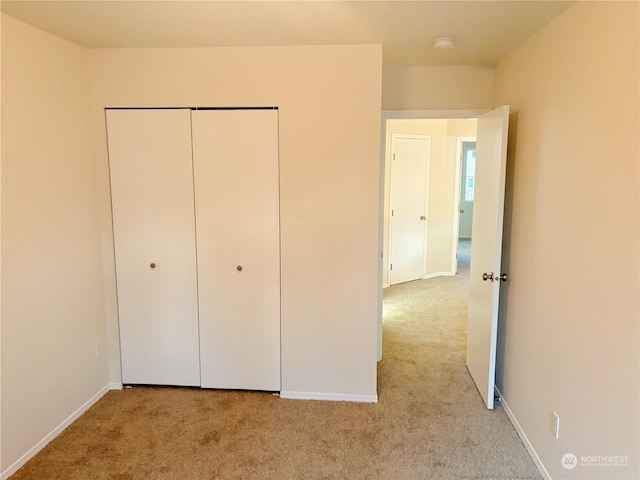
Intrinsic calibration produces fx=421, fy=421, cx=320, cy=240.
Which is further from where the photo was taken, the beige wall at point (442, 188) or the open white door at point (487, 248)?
the beige wall at point (442, 188)

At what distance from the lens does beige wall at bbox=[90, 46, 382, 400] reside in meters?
2.66

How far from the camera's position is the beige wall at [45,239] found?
7.06 ft

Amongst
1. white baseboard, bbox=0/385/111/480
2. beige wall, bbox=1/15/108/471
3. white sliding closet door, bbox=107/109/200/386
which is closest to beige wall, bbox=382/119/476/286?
white sliding closet door, bbox=107/109/200/386

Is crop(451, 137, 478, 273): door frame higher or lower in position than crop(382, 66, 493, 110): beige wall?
lower

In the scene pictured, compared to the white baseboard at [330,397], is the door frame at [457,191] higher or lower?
higher

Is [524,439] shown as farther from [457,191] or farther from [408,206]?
[457,191]

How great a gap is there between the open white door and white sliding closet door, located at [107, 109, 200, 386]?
1.97m

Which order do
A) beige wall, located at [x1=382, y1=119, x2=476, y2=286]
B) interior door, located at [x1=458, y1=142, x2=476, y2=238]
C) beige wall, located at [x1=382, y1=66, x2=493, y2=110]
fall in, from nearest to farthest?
beige wall, located at [x1=382, y1=66, x2=493, y2=110] < beige wall, located at [x1=382, y1=119, x2=476, y2=286] < interior door, located at [x1=458, y1=142, x2=476, y2=238]

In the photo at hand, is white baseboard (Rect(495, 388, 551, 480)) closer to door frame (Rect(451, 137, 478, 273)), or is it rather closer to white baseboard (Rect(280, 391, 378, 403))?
white baseboard (Rect(280, 391, 378, 403))

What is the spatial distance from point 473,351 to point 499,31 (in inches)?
85.4

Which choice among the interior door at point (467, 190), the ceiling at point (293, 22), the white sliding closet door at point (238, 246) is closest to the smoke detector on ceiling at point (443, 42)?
the ceiling at point (293, 22)

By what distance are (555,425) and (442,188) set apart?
4.62m

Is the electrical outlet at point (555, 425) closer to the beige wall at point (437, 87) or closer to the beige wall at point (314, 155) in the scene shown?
the beige wall at point (314, 155)

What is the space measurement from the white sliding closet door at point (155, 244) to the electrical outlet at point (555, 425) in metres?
Result: 2.22
